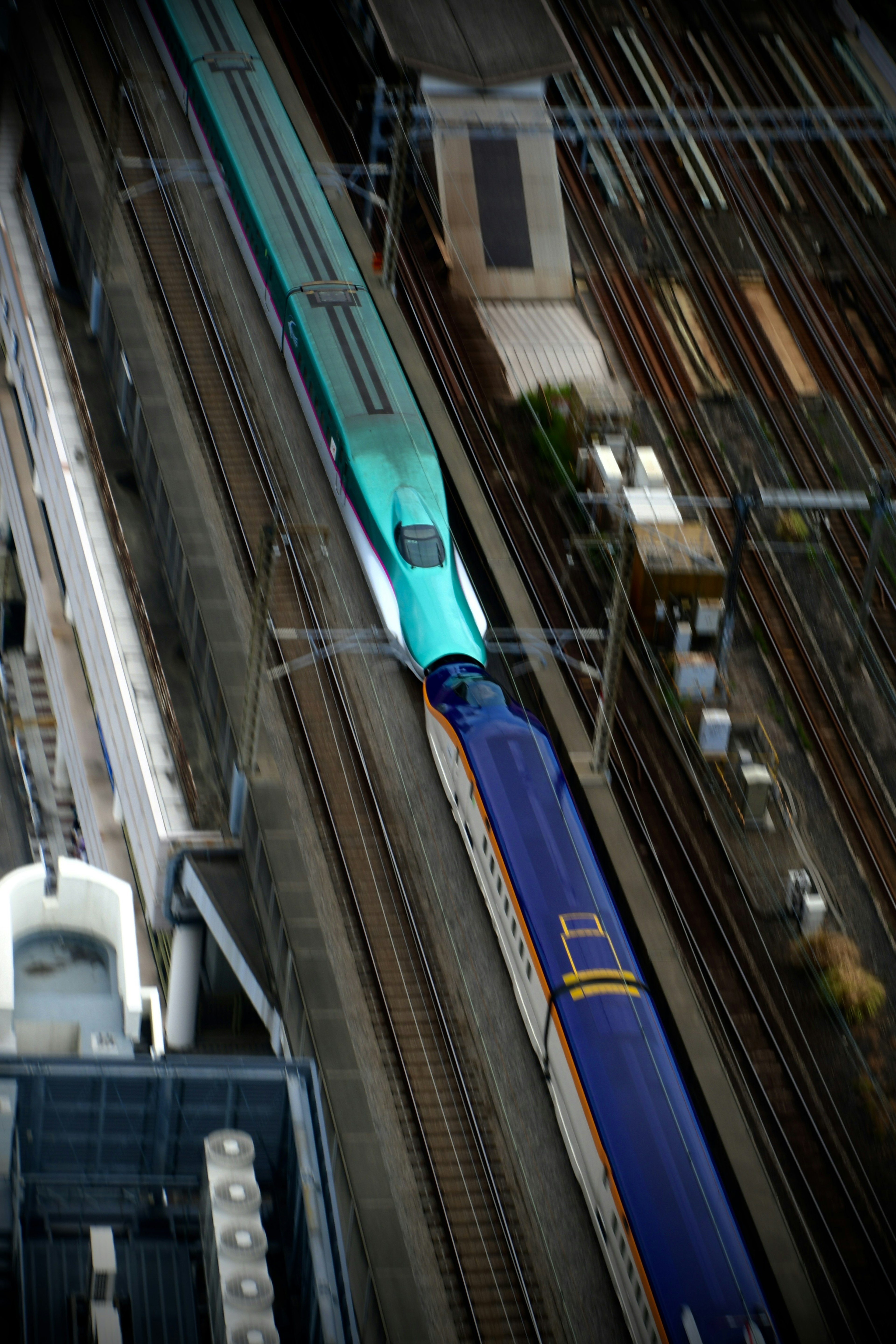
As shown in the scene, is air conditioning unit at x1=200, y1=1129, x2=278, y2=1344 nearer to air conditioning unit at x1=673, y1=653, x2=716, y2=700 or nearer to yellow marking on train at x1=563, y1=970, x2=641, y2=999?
yellow marking on train at x1=563, y1=970, x2=641, y2=999

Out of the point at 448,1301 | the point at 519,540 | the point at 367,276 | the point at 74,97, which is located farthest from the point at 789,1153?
the point at 74,97

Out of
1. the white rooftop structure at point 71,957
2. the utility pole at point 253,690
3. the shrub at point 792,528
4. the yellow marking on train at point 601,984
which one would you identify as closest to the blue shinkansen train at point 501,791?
the yellow marking on train at point 601,984

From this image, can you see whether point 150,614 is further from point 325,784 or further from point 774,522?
point 774,522

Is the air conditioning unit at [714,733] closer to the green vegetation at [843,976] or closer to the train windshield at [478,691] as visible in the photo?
the green vegetation at [843,976]

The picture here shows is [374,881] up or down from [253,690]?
down

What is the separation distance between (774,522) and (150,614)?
54.3 feet

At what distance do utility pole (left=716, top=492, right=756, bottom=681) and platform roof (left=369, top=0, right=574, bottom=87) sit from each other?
63.9 ft

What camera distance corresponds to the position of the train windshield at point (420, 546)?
4028 centimetres

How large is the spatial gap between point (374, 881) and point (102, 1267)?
51.4 ft

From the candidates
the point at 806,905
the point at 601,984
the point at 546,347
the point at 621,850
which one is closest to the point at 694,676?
the point at 806,905

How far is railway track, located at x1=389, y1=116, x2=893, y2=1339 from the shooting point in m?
33.0

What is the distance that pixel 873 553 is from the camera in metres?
43.6

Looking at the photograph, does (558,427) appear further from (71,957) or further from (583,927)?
(71,957)

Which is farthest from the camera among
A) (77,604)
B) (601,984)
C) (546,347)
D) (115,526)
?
(546,347)
